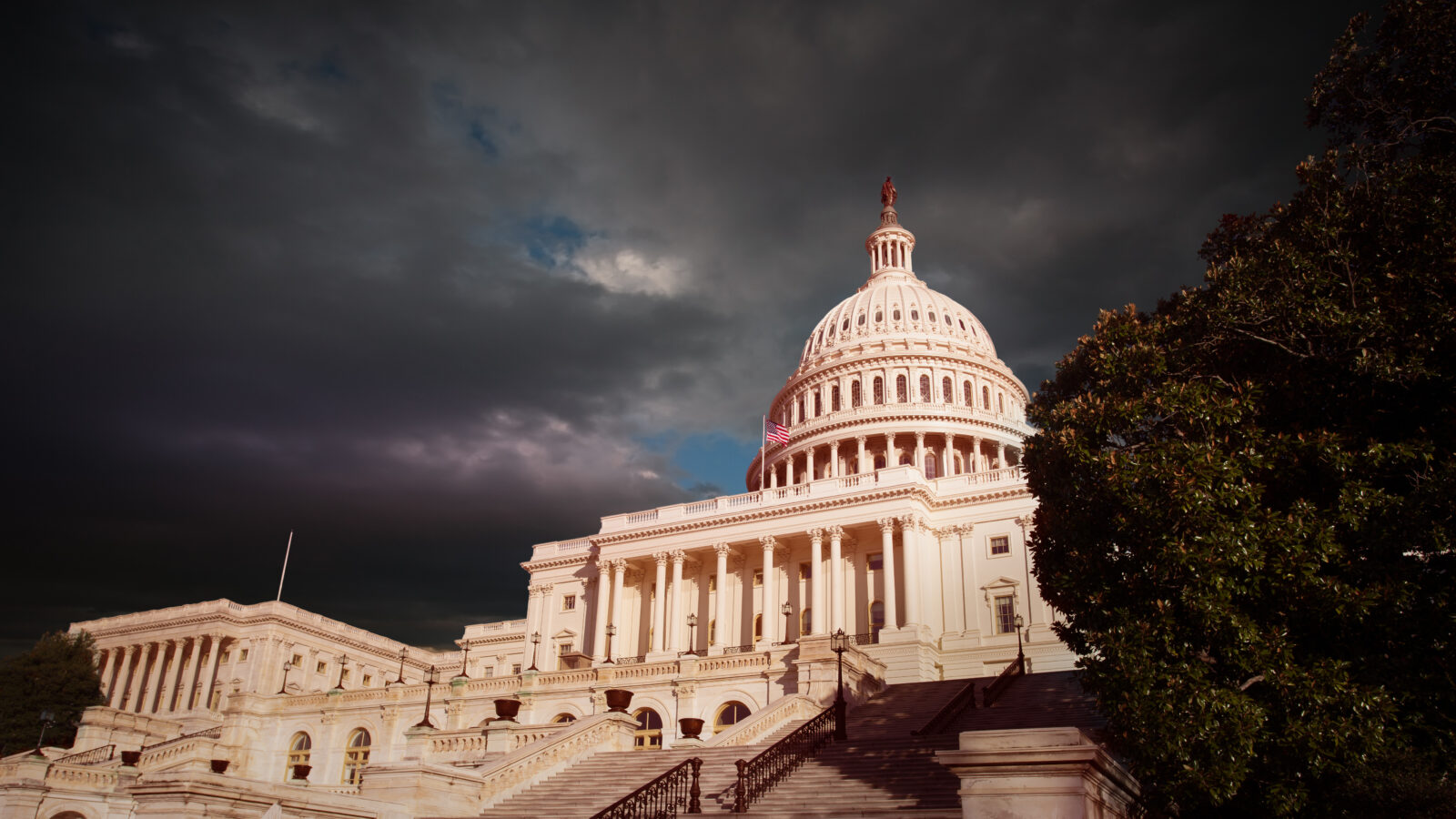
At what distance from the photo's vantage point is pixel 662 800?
20.6m

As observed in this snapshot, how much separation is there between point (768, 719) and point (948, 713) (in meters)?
5.89

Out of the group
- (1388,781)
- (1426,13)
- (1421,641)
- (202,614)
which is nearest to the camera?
(1388,781)

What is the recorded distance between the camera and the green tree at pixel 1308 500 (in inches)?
571

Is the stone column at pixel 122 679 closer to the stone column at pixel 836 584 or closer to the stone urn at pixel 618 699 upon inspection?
the stone column at pixel 836 584

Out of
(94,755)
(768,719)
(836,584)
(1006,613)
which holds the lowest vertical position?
(94,755)

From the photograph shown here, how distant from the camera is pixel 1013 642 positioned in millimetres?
50875

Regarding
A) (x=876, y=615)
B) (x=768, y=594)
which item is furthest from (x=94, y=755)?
(x=876, y=615)

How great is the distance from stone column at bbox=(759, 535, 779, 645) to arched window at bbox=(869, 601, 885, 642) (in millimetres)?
5531

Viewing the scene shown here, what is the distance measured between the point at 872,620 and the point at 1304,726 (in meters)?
43.2

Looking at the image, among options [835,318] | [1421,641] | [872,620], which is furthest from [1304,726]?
[835,318]

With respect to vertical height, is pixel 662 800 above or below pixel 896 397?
below

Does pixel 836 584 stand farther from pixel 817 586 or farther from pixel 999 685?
pixel 999 685

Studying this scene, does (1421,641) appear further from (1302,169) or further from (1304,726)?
(1302,169)

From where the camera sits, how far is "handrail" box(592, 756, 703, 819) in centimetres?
1884
